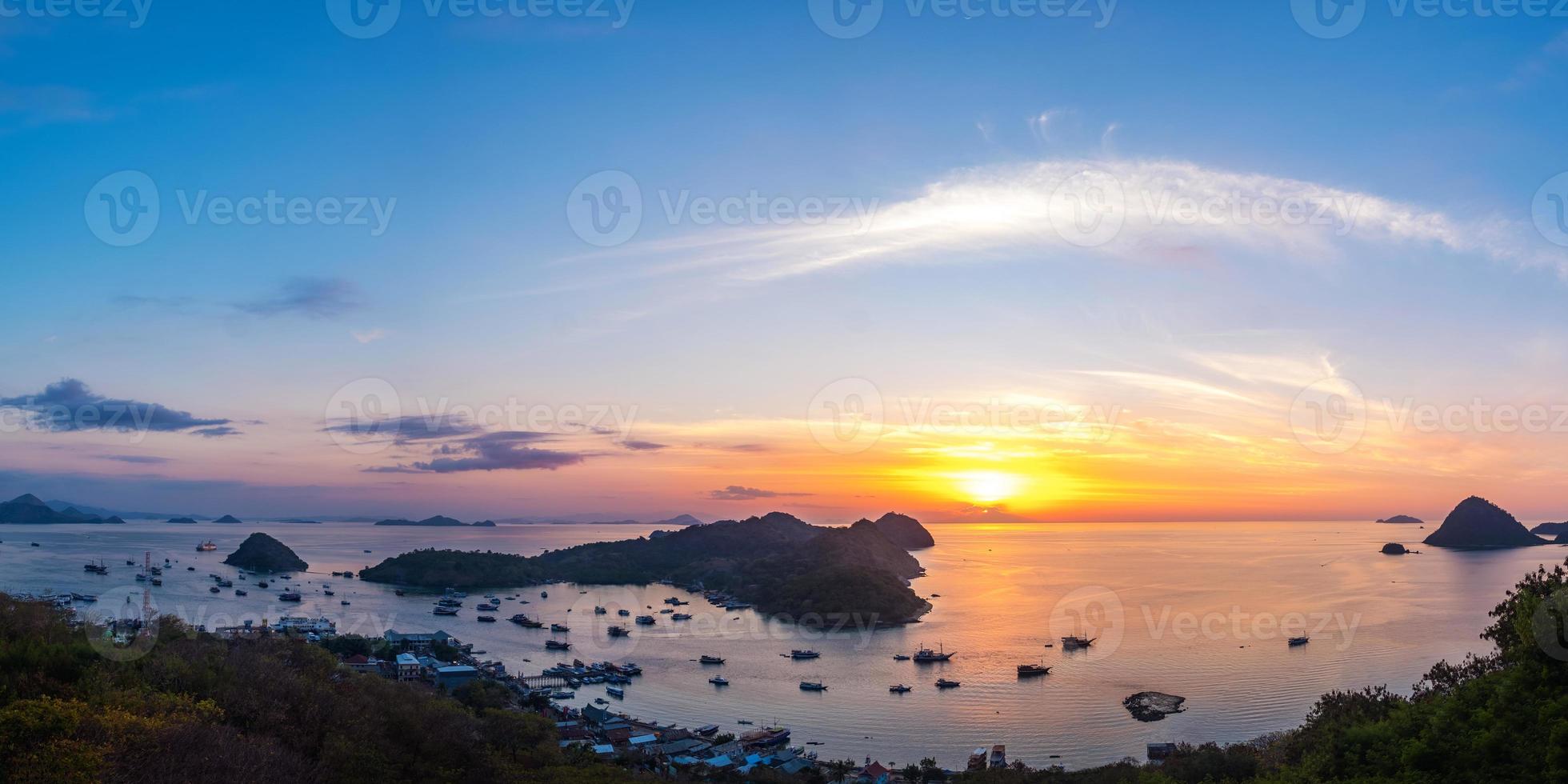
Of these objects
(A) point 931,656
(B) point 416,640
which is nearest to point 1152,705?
(A) point 931,656

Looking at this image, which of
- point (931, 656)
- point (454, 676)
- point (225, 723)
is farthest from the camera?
point (931, 656)

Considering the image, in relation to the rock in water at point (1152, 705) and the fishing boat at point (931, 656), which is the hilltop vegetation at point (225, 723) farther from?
the fishing boat at point (931, 656)

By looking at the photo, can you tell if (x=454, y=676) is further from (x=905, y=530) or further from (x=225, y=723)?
(x=905, y=530)

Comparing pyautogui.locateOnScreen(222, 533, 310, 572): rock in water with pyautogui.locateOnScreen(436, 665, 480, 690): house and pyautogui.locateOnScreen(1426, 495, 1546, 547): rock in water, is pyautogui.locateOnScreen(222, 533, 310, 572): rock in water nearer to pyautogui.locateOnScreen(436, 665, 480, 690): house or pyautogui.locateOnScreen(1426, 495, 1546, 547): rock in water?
pyautogui.locateOnScreen(436, 665, 480, 690): house

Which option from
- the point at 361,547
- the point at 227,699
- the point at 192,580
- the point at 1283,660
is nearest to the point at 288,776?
the point at 227,699

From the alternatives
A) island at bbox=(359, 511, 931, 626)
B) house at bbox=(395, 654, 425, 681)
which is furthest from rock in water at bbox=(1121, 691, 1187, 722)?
house at bbox=(395, 654, 425, 681)

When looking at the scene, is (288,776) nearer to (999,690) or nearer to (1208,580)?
(999,690)
